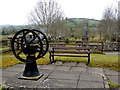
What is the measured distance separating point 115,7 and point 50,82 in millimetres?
18692

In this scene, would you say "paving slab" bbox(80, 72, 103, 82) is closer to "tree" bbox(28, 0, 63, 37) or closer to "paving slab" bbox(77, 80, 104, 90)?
"paving slab" bbox(77, 80, 104, 90)

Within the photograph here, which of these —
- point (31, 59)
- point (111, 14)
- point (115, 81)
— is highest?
point (111, 14)

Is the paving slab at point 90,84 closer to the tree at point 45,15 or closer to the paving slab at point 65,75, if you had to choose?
the paving slab at point 65,75

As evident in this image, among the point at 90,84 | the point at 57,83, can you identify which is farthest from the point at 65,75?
the point at 90,84

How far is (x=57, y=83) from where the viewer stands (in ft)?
12.9

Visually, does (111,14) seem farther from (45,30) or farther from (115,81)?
(115,81)

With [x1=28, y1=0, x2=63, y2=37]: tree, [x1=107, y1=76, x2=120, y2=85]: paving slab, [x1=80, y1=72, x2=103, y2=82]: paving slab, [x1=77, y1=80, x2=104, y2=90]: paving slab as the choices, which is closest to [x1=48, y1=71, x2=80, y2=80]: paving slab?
[x1=80, y1=72, x2=103, y2=82]: paving slab

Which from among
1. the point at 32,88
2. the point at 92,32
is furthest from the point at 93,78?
the point at 92,32

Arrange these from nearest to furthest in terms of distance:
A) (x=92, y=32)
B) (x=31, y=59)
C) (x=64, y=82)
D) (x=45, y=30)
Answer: (x=64, y=82), (x=31, y=59), (x=45, y=30), (x=92, y=32)

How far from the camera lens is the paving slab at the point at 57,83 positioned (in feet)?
12.2

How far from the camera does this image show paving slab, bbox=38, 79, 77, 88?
146 inches

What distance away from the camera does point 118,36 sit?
64.6 feet

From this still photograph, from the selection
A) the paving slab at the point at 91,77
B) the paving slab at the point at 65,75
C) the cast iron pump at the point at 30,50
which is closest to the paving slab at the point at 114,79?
the paving slab at the point at 91,77

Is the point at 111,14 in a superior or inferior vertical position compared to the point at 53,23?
superior
